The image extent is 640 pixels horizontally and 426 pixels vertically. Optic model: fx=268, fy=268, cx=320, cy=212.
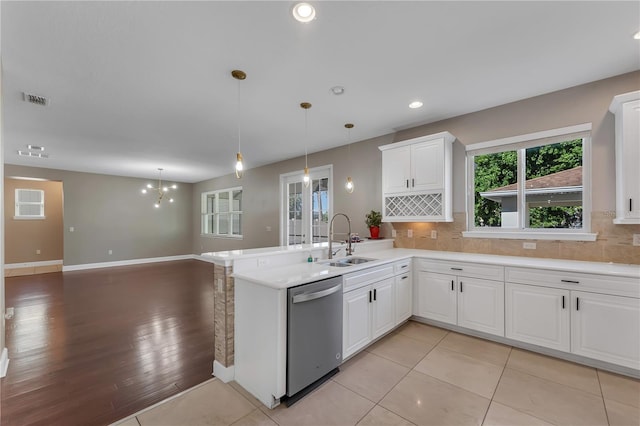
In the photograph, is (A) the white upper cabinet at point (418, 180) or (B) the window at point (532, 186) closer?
(B) the window at point (532, 186)

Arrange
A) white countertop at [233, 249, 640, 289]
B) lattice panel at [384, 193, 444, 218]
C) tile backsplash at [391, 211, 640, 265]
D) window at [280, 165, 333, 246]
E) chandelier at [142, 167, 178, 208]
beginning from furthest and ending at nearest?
chandelier at [142, 167, 178, 208] < window at [280, 165, 333, 246] < lattice panel at [384, 193, 444, 218] < tile backsplash at [391, 211, 640, 265] < white countertop at [233, 249, 640, 289]

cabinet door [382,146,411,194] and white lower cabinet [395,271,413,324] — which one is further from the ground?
cabinet door [382,146,411,194]

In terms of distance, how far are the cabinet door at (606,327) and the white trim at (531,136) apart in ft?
5.71

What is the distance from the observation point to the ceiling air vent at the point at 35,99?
293cm

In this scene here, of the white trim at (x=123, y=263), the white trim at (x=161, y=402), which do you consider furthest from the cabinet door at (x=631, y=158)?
the white trim at (x=123, y=263)

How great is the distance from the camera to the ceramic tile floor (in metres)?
1.85

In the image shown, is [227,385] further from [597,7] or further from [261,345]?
[597,7]

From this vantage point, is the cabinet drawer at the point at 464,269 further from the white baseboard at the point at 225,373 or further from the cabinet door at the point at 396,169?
the white baseboard at the point at 225,373

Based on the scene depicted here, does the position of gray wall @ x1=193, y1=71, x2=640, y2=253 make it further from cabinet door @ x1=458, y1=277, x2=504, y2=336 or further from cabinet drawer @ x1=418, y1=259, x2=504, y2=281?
A: cabinet door @ x1=458, y1=277, x2=504, y2=336

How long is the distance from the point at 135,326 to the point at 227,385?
2019 mm

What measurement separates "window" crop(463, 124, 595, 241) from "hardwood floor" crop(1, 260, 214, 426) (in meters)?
3.77

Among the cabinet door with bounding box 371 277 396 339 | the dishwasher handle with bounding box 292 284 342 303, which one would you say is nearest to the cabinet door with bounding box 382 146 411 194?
the cabinet door with bounding box 371 277 396 339

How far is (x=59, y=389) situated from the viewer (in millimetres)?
2217

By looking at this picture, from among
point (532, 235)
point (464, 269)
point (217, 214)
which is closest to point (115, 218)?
point (217, 214)
